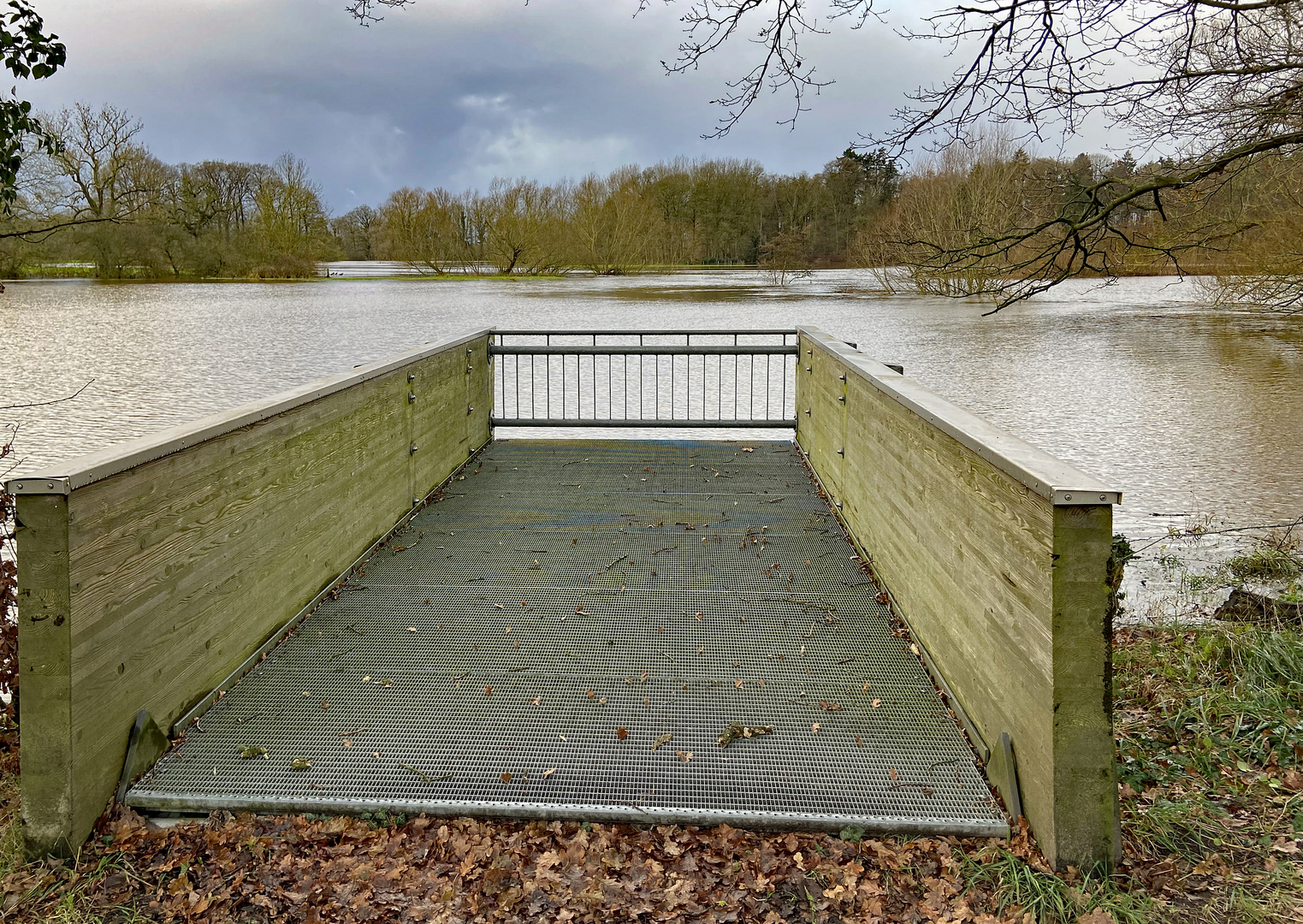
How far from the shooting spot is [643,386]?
41.1 feet

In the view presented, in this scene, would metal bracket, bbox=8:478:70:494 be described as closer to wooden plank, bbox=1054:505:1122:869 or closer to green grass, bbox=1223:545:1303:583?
wooden plank, bbox=1054:505:1122:869

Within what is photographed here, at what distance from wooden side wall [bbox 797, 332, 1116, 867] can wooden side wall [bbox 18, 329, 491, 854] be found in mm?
2316

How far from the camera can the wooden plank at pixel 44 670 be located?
2248mm

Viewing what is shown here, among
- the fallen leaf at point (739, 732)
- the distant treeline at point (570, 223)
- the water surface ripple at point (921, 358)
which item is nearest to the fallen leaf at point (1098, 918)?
the fallen leaf at point (739, 732)

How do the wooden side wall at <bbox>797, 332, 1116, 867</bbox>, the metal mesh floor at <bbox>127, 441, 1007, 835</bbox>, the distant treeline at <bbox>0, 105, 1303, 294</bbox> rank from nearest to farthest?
the wooden side wall at <bbox>797, 332, 1116, 867</bbox> → the metal mesh floor at <bbox>127, 441, 1007, 835</bbox> → the distant treeline at <bbox>0, 105, 1303, 294</bbox>

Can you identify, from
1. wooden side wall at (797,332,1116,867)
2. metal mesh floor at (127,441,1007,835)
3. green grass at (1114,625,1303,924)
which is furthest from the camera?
metal mesh floor at (127,441,1007,835)

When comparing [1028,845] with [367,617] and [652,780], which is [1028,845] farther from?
[367,617]

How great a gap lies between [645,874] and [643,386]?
10.4 meters

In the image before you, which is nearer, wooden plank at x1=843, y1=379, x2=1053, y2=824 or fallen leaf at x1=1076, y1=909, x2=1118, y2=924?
fallen leaf at x1=1076, y1=909, x2=1118, y2=924

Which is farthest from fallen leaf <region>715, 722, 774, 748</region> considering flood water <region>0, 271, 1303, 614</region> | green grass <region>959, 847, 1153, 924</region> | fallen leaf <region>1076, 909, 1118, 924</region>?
flood water <region>0, 271, 1303, 614</region>

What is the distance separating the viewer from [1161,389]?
12.4 m

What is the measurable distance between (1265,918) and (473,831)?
6.08 feet

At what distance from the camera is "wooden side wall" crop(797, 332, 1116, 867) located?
7.20 feet

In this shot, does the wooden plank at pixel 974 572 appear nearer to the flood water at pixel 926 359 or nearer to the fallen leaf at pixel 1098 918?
the fallen leaf at pixel 1098 918
